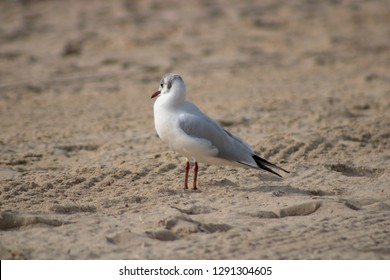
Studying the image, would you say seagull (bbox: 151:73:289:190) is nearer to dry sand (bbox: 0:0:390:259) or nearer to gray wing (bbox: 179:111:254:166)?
gray wing (bbox: 179:111:254:166)

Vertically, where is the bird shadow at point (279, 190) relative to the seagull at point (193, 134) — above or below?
below

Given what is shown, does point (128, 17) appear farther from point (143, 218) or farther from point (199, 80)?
point (143, 218)

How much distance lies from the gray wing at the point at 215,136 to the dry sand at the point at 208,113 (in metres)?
0.30

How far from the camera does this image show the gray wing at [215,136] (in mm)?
5602

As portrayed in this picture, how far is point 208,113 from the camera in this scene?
8.45 m

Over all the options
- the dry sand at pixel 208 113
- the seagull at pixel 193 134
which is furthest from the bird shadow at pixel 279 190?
the seagull at pixel 193 134

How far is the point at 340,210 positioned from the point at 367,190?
0.70 metres

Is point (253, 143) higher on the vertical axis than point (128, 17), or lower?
lower

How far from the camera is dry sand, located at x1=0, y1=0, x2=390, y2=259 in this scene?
4703mm

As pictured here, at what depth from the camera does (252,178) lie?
6.08 m

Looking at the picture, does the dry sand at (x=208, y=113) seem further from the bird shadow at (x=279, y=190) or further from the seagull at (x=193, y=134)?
the seagull at (x=193, y=134)

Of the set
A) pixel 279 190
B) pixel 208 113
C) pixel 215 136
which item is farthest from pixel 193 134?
pixel 208 113

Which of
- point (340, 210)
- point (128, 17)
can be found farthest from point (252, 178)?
point (128, 17)

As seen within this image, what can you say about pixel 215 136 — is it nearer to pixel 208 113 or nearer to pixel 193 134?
pixel 193 134
